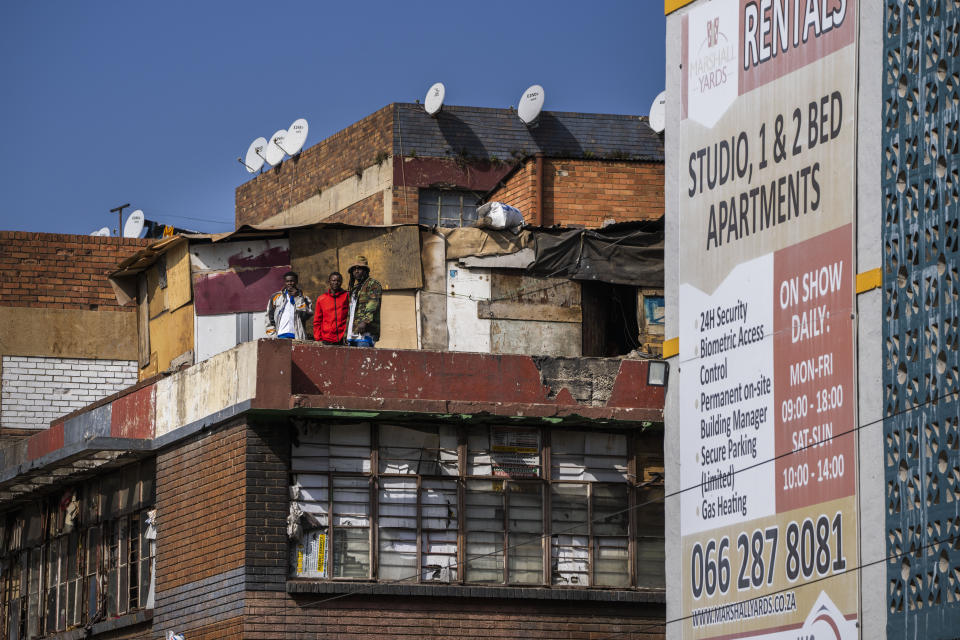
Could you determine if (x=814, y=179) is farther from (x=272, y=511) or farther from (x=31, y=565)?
(x=31, y=565)

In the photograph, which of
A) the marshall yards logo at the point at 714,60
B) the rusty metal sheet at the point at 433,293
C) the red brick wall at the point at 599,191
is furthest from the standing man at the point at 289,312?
the red brick wall at the point at 599,191

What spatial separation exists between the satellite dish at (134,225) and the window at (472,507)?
51.8ft

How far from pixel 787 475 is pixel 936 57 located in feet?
13.6

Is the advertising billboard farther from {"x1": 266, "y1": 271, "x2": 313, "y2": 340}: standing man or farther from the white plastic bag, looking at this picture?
{"x1": 266, "y1": 271, "x2": 313, "y2": 340}: standing man

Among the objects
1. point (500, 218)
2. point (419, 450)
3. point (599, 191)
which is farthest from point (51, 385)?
point (599, 191)

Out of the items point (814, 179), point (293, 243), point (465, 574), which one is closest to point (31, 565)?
point (293, 243)

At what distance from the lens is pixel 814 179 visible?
17125mm

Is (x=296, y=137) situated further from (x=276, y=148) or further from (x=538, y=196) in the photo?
(x=538, y=196)

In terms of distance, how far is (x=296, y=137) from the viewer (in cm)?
3738

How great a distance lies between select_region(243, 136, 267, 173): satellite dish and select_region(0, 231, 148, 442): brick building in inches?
347

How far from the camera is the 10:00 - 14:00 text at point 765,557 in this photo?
16484 millimetres

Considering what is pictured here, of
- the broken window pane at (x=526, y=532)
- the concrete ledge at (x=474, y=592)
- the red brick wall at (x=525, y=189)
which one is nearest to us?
the concrete ledge at (x=474, y=592)

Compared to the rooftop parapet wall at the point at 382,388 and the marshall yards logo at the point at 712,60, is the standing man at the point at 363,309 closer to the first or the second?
the rooftop parapet wall at the point at 382,388

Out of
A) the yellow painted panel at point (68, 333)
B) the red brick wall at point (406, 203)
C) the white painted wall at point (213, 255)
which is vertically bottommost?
the yellow painted panel at point (68, 333)
